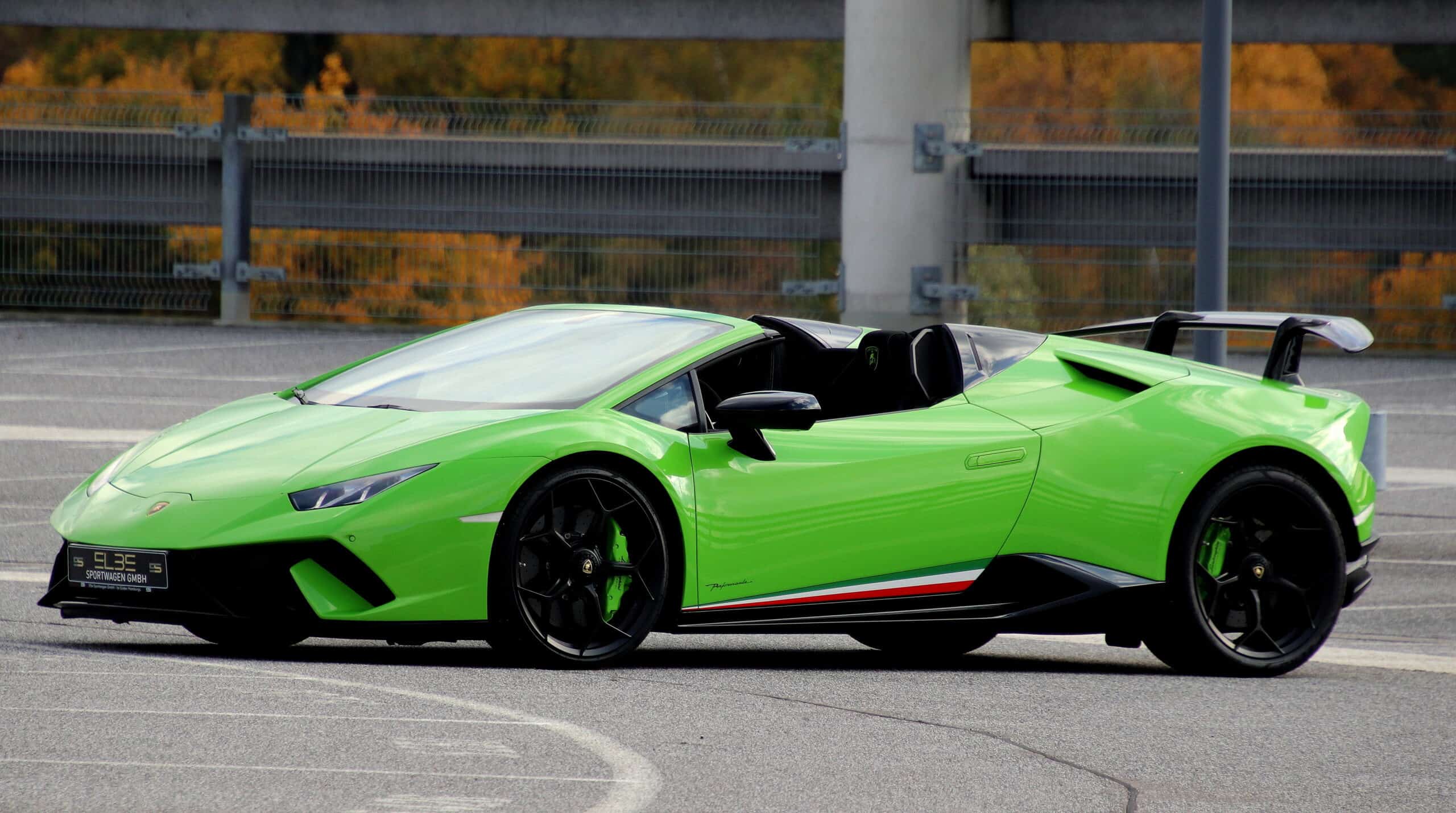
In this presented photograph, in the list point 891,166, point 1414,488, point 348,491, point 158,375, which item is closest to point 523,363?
point 348,491

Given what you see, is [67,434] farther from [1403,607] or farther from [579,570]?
[579,570]

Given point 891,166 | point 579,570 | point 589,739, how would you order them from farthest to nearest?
1. point 891,166
2. point 579,570
3. point 589,739

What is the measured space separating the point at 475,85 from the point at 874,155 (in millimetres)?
27229

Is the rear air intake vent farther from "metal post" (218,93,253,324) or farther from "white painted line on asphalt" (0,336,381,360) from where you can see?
"metal post" (218,93,253,324)

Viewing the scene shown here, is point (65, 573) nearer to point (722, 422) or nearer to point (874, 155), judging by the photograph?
point (722, 422)

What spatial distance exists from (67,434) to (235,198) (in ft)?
22.7

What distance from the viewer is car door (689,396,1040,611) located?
690 cm

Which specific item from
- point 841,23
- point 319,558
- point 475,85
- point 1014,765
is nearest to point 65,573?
point 319,558

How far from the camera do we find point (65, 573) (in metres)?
6.61

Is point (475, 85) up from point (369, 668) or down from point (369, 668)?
up

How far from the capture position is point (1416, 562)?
11516 mm

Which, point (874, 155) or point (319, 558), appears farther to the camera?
point (874, 155)

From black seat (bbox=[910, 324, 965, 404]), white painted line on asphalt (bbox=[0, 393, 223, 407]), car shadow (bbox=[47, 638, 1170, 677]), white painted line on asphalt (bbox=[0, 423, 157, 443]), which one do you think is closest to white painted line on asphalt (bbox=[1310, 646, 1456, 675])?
car shadow (bbox=[47, 638, 1170, 677])

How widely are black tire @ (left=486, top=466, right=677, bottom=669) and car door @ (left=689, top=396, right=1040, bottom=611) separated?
201 mm
